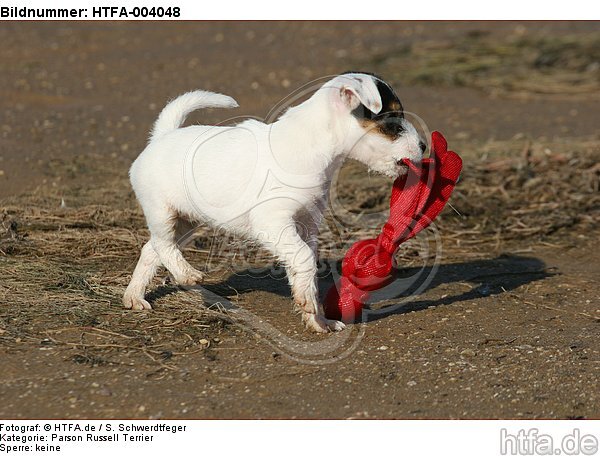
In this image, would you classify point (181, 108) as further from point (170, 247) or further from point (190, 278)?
point (190, 278)

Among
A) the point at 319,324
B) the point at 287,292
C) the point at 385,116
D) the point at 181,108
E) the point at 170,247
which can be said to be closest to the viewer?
the point at 385,116

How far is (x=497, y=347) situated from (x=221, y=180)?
1880 millimetres

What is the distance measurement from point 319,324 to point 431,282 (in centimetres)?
149

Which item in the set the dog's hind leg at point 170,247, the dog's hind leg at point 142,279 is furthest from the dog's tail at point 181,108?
the dog's hind leg at point 142,279

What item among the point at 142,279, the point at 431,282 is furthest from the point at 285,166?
the point at 431,282

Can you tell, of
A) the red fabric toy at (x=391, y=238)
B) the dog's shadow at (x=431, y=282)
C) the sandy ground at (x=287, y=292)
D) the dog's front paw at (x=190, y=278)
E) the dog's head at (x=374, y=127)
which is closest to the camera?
the sandy ground at (x=287, y=292)

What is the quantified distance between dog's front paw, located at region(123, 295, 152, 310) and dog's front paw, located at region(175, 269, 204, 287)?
243 millimetres

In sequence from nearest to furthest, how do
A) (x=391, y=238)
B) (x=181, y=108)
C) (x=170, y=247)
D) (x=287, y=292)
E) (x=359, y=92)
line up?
(x=359, y=92) < (x=391, y=238) < (x=170, y=247) < (x=181, y=108) < (x=287, y=292)

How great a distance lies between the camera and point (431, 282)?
6898 mm

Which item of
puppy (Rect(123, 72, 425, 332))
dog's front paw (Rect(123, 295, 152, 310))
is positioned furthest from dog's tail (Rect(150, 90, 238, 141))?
A: dog's front paw (Rect(123, 295, 152, 310))

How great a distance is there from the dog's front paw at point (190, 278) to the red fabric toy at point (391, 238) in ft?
2.68

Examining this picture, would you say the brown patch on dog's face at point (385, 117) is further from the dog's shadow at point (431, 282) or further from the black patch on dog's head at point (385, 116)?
the dog's shadow at point (431, 282)

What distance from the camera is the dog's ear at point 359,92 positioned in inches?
203

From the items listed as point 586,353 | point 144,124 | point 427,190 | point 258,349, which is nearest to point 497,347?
point 586,353
